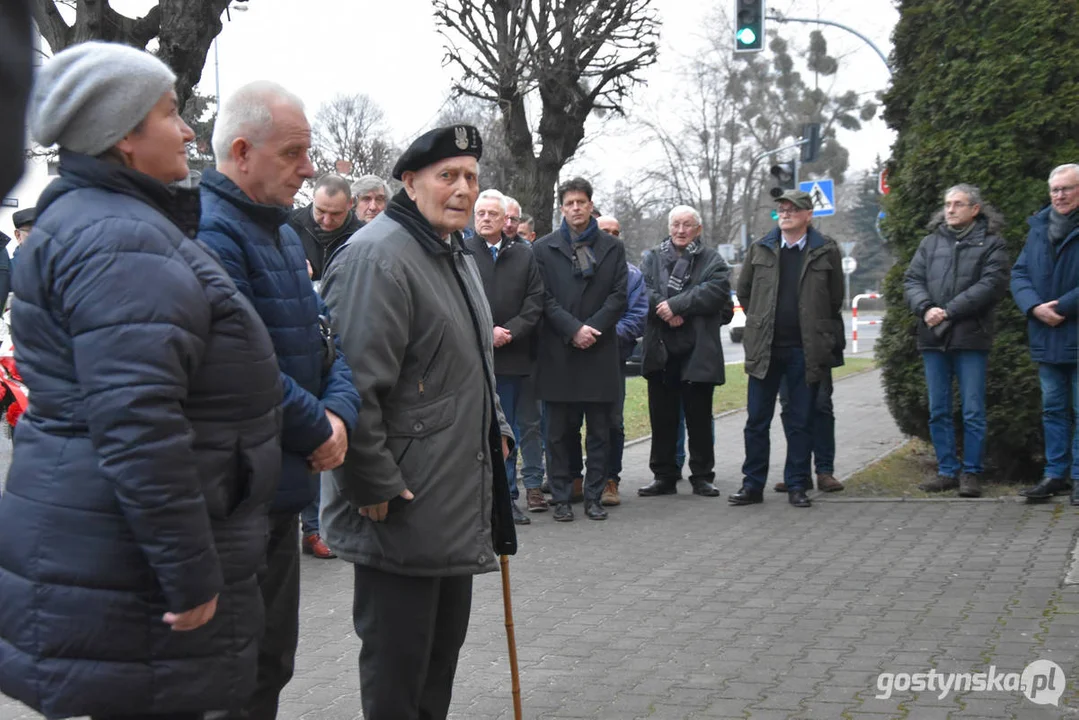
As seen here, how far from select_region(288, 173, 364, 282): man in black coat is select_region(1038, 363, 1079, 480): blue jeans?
4.99 m

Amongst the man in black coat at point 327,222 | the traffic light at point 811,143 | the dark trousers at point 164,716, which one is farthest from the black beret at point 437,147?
the traffic light at point 811,143

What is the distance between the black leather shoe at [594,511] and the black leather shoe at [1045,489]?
119 inches

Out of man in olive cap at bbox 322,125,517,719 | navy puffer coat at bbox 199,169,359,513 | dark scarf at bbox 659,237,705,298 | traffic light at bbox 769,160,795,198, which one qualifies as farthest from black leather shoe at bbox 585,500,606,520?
traffic light at bbox 769,160,795,198

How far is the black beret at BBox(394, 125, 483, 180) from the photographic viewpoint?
152 inches

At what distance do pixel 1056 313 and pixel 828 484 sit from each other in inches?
89.7

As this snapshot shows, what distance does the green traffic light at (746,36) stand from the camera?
55.2ft

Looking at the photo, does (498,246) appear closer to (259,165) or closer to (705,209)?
(259,165)

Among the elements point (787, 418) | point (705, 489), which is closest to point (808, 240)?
point (787, 418)

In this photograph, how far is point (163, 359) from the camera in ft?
8.22

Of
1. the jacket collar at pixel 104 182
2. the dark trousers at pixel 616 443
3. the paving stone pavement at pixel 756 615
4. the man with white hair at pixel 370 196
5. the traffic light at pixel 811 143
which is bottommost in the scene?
the paving stone pavement at pixel 756 615

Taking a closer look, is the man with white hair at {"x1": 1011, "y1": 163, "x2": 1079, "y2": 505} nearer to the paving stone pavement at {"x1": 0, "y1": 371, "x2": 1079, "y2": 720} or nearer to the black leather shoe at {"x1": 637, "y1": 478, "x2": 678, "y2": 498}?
the paving stone pavement at {"x1": 0, "y1": 371, "x2": 1079, "y2": 720}

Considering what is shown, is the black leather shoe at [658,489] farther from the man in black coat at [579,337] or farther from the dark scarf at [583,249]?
the dark scarf at [583,249]

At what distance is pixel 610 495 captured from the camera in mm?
9727

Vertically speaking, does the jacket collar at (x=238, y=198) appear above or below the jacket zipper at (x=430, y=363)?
above
